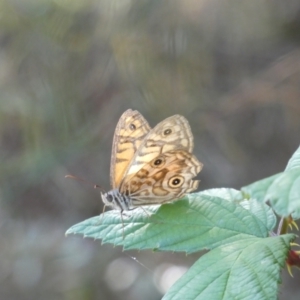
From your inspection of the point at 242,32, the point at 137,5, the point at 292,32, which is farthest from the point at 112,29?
the point at 292,32

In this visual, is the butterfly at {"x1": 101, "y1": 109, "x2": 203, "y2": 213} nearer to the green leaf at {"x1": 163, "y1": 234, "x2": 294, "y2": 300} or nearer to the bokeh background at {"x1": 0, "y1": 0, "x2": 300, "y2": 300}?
the green leaf at {"x1": 163, "y1": 234, "x2": 294, "y2": 300}

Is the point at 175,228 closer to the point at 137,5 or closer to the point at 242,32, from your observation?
the point at 137,5

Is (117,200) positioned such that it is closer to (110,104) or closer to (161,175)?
(161,175)

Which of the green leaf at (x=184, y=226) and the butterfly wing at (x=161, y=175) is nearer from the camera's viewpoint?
the green leaf at (x=184, y=226)

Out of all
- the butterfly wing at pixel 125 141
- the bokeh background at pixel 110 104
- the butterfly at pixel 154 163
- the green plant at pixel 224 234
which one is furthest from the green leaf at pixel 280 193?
the bokeh background at pixel 110 104

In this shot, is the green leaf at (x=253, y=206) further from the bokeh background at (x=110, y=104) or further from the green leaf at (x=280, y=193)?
the bokeh background at (x=110, y=104)

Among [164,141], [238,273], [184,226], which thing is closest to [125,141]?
[164,141]
